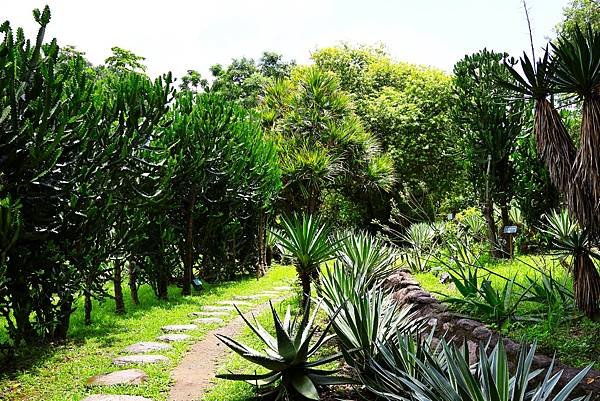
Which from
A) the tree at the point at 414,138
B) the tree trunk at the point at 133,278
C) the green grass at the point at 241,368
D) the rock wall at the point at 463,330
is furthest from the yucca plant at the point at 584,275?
the tree at the point at 414,138

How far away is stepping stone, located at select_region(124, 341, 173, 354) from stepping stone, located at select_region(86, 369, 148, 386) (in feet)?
2.73

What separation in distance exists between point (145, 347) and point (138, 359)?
0.53 m

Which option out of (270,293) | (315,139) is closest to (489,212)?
(270,293)

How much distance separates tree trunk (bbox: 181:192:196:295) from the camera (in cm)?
1083

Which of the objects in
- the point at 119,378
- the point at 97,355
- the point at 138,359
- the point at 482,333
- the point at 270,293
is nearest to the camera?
the point at 482,333

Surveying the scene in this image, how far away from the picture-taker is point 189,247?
11.0 metres

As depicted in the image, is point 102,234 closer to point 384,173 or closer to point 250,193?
point 250,193

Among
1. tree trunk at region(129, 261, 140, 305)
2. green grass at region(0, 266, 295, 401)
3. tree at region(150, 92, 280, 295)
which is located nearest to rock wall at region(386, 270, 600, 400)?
green grass at region(0, 266, 295, 401)

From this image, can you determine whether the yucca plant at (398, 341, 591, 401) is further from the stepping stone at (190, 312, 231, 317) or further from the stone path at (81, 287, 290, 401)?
the stepping stone at (190, 312, 231, 317)

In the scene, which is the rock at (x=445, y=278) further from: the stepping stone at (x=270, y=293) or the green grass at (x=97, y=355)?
the stepping stone at (x=270, y=293)

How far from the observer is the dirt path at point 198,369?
481 cm

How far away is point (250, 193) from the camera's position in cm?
1285

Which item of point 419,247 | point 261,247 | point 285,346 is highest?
point 261,247

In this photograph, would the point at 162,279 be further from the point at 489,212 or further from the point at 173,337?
the point at 489,212
